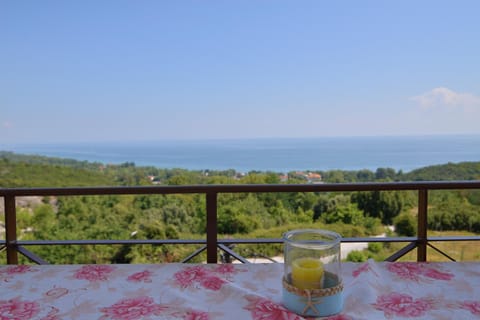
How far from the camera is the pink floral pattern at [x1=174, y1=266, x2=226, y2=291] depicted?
1.04 metres

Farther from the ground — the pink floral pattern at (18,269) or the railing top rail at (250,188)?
the railing top rail at (250,188)

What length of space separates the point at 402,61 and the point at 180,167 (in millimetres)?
7099

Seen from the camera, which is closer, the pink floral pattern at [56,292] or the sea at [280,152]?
the pink floral pattern at [56,292]

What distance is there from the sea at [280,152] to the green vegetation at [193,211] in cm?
61

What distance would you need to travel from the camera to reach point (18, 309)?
2.96 feet

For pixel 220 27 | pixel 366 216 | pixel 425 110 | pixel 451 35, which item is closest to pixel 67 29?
pixel 220 27

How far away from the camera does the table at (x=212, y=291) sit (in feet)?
2.82

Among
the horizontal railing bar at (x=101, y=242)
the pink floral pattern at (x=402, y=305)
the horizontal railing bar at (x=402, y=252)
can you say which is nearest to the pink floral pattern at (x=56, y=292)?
the horizontal railing bar at (x=101, y=242)

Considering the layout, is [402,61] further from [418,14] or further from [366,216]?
[366,216]

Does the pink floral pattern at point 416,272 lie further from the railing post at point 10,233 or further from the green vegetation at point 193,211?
the railing post at point 10,233

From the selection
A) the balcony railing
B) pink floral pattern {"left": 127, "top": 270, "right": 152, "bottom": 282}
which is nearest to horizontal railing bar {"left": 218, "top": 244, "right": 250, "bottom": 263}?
the balcony railing

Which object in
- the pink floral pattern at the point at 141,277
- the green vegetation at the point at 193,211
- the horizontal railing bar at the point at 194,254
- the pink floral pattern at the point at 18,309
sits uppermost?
the pink floral pattern at the point at 18,309

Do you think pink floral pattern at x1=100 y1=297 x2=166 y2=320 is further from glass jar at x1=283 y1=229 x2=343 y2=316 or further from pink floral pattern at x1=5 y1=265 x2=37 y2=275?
pink floral pattern at x1=5 y1=265 x2=37 y2=275

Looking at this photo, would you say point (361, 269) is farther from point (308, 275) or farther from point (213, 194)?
point (213, 194)
